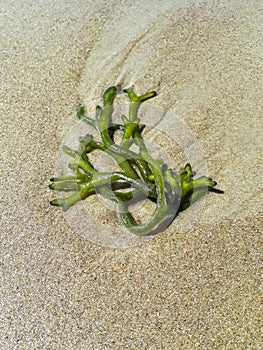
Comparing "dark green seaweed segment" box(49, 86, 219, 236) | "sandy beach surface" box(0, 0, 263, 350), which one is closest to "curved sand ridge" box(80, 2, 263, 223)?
"sandy beach surface" box(0, 0, 263, 350)

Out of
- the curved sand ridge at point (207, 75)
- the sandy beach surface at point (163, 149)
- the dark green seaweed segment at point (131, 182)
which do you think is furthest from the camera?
the curved sand ridge at point (207, 75)

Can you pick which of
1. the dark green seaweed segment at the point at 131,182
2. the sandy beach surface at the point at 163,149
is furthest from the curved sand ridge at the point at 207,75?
the dark green seaweed segment at the point at 131,182

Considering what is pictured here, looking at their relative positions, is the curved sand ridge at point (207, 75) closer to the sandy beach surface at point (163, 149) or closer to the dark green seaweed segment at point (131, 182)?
the sandy beach surface at point (163, 149)

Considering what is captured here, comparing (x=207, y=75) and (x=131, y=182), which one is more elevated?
(x=207, y=75)

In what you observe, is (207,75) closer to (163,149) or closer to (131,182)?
(163,149)

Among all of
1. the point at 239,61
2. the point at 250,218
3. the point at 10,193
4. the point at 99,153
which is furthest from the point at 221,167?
the point at 10,193

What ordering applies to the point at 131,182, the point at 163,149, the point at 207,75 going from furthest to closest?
the point at 207,75 < the point at 163,149 < the point at 131,182

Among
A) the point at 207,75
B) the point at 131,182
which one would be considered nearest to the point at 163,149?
the point at 131,182

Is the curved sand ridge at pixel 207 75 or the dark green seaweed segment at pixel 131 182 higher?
the curved sand ridge at pixel 207 75
